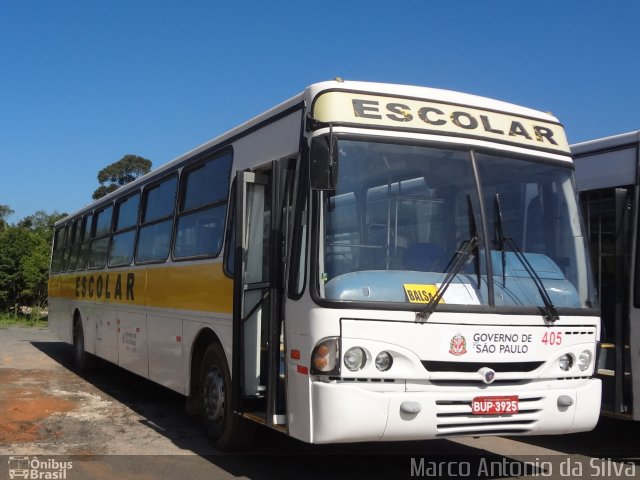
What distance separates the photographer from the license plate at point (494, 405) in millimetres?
5152

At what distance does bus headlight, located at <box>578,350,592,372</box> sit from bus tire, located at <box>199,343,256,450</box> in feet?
9.84

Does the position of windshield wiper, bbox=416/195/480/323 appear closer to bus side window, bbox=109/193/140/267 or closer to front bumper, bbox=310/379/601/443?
front bumper, bbox=310/379/601/443

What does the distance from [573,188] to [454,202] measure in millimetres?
1279

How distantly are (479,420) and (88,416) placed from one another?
556 centimetres

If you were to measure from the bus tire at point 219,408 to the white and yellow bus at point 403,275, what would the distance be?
0.09 ft

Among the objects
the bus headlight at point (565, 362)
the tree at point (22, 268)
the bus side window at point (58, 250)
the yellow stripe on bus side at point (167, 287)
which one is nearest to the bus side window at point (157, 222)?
the yellow stripe on bus side at point (167, 287)

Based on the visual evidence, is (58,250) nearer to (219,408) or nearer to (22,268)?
(219,408)

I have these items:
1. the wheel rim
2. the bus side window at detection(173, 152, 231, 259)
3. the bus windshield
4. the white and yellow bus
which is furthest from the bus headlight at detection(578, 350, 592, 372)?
the bus side window at detection(173, 152, 231, 259)

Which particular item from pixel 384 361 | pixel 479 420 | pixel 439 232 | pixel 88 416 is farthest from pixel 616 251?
pixel 88 416

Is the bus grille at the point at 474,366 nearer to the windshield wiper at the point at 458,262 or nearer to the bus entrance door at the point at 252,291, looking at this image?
the windshield wiper at the point at 458,262

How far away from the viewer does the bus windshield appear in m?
→ 5.19

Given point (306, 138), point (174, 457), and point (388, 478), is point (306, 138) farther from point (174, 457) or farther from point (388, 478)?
point (174, 457)

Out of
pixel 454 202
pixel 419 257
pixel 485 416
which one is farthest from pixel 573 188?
pixel 485 416

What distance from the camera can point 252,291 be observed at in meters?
6.44
